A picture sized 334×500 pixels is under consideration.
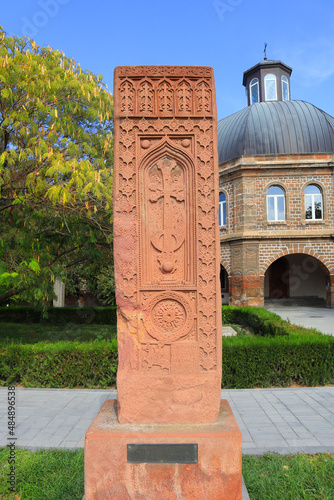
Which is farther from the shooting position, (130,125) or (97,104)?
(97,104)

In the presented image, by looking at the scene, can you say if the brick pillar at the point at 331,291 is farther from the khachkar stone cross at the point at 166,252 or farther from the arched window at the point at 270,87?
the khachkar stone cross at the point at 166,252

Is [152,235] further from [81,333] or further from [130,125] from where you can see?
[81,333]

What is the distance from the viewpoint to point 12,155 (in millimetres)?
5973

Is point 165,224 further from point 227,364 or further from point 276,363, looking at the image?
point 276,363

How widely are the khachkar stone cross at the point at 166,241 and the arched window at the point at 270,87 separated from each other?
24223 millimetres

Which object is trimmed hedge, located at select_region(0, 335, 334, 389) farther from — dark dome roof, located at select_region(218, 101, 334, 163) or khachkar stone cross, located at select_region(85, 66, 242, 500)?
dark dome roof, located at select_region(218, 101, 334, 163)

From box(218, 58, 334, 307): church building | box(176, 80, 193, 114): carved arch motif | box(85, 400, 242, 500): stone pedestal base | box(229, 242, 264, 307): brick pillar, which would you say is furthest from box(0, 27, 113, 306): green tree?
box(218, 58, 334, 307): church building

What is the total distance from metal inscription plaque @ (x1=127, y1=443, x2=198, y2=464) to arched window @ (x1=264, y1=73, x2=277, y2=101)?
25660mm

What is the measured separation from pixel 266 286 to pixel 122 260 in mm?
21329

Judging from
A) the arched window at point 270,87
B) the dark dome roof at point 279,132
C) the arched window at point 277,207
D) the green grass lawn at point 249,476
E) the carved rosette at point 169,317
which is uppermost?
the arched window at point 270,87

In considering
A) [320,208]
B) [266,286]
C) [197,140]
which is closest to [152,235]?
[197,140]

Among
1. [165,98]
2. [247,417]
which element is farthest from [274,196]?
[165,98]

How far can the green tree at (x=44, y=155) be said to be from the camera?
6.04m

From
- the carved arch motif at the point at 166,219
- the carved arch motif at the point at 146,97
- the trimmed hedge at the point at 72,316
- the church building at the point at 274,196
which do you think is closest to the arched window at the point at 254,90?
the church building at the point at 274,196
